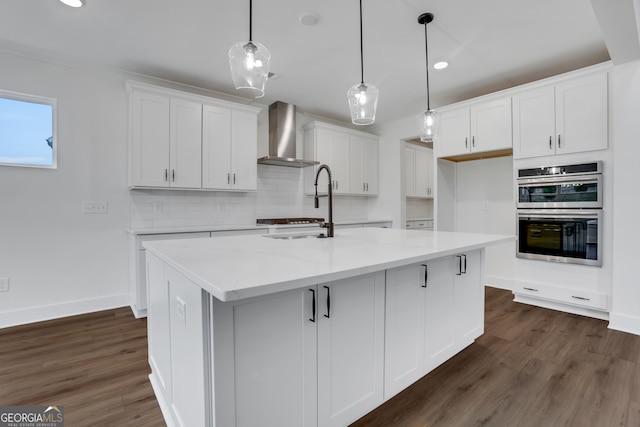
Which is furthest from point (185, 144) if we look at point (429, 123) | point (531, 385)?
point (531, 385)

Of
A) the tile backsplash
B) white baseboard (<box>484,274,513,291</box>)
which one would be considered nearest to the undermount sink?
the tile backsplash

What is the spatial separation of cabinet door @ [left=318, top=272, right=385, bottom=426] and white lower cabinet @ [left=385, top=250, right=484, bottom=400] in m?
0.09

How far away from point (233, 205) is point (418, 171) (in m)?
3.48

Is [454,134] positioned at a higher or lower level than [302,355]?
higher

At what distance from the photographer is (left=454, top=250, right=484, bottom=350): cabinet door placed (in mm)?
2127

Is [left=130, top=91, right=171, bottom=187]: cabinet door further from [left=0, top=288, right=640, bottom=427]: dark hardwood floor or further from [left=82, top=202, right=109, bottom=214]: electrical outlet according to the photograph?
[left=0, top=288, right=640, bottom=427]: dark hardwood floor

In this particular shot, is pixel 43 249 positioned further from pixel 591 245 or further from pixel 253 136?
pixel 591 245

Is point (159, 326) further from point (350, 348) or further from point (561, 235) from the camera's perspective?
point (561, 235)

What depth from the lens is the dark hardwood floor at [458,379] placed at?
165 cm

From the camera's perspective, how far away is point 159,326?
66.7 inches

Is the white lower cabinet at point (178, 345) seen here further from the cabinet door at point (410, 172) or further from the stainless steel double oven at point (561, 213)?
the cabinet door at point (410, 172)

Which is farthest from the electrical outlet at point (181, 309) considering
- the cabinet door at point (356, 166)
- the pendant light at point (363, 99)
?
the cabinet door at point (356, 166)

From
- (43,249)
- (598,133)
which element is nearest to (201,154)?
(43,249)

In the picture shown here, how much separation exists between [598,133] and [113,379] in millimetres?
4538
